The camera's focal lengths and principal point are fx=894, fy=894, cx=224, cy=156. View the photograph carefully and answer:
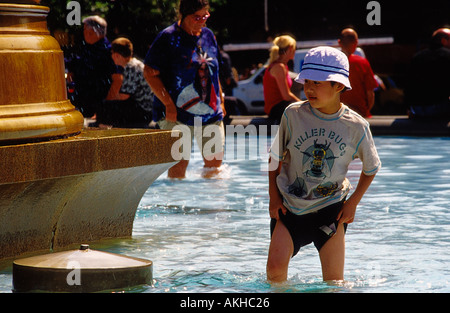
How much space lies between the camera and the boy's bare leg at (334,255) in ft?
15.3

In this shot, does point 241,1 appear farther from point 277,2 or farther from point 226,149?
point 226,149

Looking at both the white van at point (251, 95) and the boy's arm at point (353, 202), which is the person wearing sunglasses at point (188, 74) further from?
the white van at point (251, 95)

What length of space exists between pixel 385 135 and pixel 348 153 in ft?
32.3

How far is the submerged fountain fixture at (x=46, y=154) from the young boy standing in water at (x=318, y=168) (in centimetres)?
132

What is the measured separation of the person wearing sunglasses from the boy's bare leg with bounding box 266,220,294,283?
311cm

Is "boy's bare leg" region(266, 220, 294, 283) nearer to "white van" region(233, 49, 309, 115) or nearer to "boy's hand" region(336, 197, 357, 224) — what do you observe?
"boy's hand" region(336, 197, 357, 224)

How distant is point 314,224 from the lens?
4.64m

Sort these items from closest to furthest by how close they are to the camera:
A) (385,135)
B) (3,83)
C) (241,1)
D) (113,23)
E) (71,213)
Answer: (3,83) < (71,213) < (385,135) < (113,23) < (241,1)

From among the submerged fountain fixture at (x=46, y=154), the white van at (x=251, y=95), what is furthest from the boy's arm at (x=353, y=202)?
the white van at (x=251, y=95)

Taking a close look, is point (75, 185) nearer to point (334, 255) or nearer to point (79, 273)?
point (79, 273)

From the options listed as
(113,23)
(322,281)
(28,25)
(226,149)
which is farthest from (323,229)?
(113,23)

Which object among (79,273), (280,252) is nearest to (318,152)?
(280,252)

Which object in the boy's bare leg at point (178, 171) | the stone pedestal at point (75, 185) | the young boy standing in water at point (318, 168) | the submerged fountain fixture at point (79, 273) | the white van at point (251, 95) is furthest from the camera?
the white van at point (251, 95)
